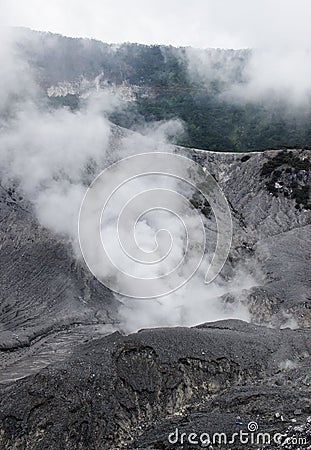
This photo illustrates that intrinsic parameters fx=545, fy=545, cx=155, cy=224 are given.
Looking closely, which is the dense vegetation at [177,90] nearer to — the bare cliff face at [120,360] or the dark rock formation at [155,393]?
the bare cliff face at [120,360]

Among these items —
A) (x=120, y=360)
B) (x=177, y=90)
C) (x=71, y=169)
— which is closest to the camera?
(x=120, y=360)

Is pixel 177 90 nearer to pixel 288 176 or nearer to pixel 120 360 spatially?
pixel 288 176

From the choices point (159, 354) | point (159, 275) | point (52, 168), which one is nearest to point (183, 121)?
point (52, 168)

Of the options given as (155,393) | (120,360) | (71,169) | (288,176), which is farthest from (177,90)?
(155,393)

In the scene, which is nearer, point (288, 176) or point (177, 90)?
point (288, 176)

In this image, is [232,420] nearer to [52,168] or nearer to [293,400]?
[293,400]

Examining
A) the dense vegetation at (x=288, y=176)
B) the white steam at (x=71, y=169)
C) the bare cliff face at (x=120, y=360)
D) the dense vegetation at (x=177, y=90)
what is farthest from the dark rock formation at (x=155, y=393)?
the dense vegetation at (x=177, y=90)

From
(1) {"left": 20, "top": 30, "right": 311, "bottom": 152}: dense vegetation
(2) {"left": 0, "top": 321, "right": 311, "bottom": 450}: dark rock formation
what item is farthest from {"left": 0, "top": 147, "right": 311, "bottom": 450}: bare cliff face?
(1) {"left": 20, "top": 30, "right": 311, "bottom": 152}: dense vegetation
